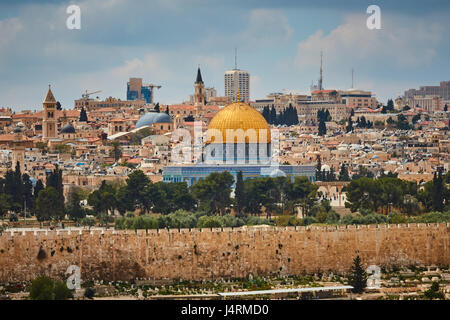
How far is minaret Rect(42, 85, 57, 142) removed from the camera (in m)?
88.9

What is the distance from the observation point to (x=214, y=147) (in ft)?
217

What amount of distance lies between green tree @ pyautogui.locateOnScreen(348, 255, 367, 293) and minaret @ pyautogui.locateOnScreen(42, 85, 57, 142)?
57514mm

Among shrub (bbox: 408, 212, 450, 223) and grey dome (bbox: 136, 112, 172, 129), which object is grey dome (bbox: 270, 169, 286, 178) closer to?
shrub (bbox: 408, 212, 450, 223)

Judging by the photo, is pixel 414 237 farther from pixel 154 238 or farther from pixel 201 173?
pixel 201 173

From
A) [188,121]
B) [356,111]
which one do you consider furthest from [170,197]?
[356,111]

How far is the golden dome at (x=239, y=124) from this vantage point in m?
66.0

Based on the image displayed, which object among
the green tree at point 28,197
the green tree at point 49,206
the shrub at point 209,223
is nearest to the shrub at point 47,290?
the shrub at point 209,223

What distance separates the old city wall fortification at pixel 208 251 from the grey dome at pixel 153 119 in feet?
205

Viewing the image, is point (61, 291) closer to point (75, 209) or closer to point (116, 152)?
point (75, 209)

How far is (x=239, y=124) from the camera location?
66250mm

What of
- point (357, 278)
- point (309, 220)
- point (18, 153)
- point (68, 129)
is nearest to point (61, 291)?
point (357, 278)

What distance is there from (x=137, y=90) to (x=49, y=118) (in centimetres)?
5324
